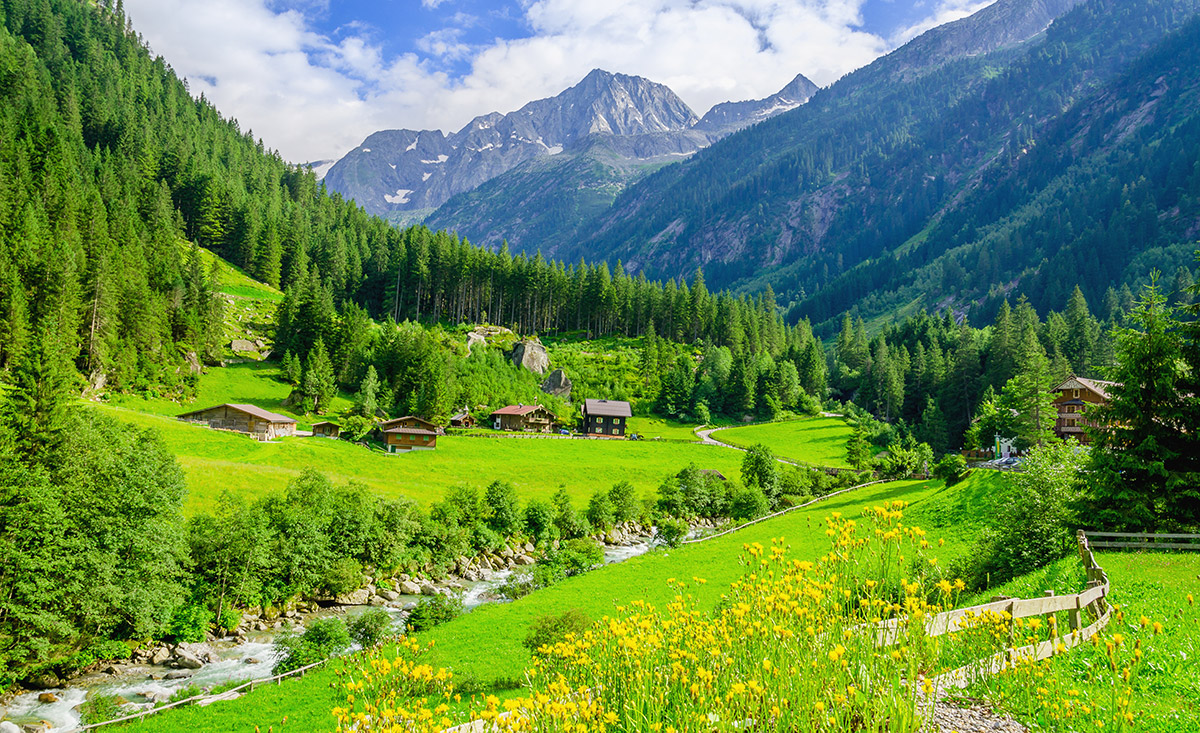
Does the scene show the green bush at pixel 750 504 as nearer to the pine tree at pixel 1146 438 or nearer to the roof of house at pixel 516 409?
the pine tree at pixel 1146 438

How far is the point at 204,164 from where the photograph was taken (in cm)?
14288

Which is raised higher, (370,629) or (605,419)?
(605,419)

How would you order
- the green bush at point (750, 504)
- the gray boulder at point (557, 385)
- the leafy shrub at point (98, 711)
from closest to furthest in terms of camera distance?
the leafy shrub at point (98, 711) < the green bush at point (750, 504) < the gray boulder at point (557, 385)

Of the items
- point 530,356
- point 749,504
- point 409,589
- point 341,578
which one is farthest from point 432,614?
point 530,356

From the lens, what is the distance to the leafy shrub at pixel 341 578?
38156mm

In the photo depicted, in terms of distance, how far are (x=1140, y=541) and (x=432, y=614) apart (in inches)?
1270

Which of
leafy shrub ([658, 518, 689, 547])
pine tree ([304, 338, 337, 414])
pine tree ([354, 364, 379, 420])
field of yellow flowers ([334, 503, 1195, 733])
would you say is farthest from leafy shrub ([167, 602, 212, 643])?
pine tree ([304, 338, 337, 414])

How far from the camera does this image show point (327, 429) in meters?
78.5

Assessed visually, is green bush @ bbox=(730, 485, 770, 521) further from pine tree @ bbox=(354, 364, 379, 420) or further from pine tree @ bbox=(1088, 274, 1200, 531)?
pine tree @ bbox=(354, 364, 379, 420)

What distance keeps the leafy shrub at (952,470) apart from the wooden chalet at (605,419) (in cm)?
5132

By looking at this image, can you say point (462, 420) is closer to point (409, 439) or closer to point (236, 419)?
point (409, 439)

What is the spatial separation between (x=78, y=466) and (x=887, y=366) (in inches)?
5174

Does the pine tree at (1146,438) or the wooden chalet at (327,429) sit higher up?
the pine tree at (1146,438)

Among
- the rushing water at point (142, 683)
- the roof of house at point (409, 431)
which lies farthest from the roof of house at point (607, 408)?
the rushing water at point (142, 683)
